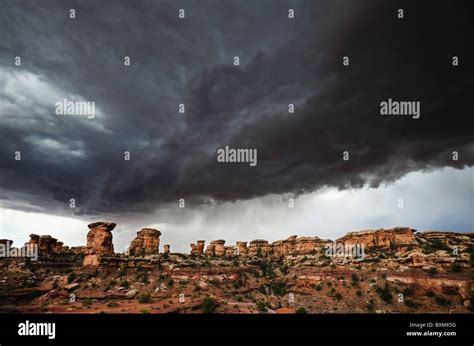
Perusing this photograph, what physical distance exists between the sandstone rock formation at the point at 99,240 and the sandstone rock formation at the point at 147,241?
1968cm

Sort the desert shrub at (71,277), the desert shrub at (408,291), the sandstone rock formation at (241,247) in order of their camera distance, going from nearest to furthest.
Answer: the desert shrub at (408,291), the desert shrub at (71,277), the sandstone rock formation at (241,247)

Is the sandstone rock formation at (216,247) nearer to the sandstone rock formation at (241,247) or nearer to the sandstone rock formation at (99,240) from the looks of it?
the sandstone rock formation at (241,247)

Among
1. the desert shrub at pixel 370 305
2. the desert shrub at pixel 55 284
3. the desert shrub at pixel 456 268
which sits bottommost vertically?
the desert shrub at pixel 370 305

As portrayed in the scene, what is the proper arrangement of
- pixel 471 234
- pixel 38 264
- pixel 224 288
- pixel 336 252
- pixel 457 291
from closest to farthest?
pixel 457 291 → pixel 224 288 → pixel 38 264 → pixel 471 234 → pixel 336 252

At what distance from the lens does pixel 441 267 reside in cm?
5169

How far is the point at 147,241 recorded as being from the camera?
89.4 m

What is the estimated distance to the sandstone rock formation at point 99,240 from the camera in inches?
2591

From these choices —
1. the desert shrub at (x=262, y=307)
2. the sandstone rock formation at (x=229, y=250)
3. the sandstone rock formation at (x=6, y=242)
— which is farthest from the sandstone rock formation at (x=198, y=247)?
the sandstone rock formation at (x=6, y=242)

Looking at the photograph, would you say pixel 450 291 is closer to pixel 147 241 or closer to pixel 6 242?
pixel 147 241

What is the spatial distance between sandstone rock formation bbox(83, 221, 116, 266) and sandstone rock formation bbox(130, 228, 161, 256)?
19680 millimetres

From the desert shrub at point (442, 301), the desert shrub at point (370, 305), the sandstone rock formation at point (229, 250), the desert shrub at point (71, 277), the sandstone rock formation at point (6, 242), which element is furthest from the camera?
the sandstone rock formation at point (229, 250)
